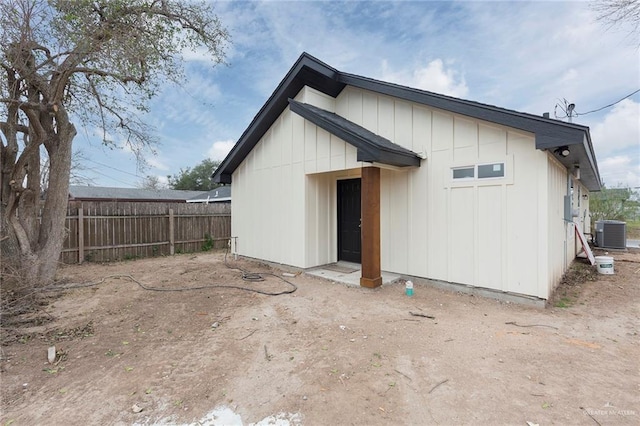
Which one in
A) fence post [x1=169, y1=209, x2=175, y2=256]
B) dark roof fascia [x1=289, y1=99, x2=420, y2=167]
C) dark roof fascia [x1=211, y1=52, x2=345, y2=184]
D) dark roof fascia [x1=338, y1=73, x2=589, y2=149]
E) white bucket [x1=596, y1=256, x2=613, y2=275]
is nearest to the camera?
dark roof fascia [x1=338, y1=73, x2=589, y2=149]

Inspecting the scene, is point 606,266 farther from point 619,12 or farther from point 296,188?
point 296,188

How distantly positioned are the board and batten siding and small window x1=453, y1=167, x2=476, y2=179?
11 cm

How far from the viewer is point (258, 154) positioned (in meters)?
8.29

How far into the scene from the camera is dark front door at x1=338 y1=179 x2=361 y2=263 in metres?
7.34

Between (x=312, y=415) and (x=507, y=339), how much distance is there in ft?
8.66

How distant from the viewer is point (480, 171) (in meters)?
5.12

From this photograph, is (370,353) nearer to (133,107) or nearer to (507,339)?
(507,339)

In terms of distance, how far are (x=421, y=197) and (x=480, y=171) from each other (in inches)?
44.9

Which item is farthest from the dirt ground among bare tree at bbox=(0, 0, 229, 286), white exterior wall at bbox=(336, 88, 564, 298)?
bare tree at bbox=(0, 0, 229, 286)

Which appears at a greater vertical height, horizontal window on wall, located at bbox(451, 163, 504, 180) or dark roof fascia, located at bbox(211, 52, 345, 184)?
dark roof fascia, located at bbox(211, 52, 345, 184)

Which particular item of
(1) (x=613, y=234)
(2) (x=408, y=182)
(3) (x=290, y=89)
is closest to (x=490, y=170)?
(2) (x=408, y=182)

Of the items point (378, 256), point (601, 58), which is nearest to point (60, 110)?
point (378, 256)

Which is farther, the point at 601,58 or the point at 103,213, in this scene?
the point at 103,213

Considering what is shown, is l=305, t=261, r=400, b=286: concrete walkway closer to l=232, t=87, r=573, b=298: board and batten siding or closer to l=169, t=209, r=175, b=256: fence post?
l=232, t=87, r=573, b=298: board and batten siding
